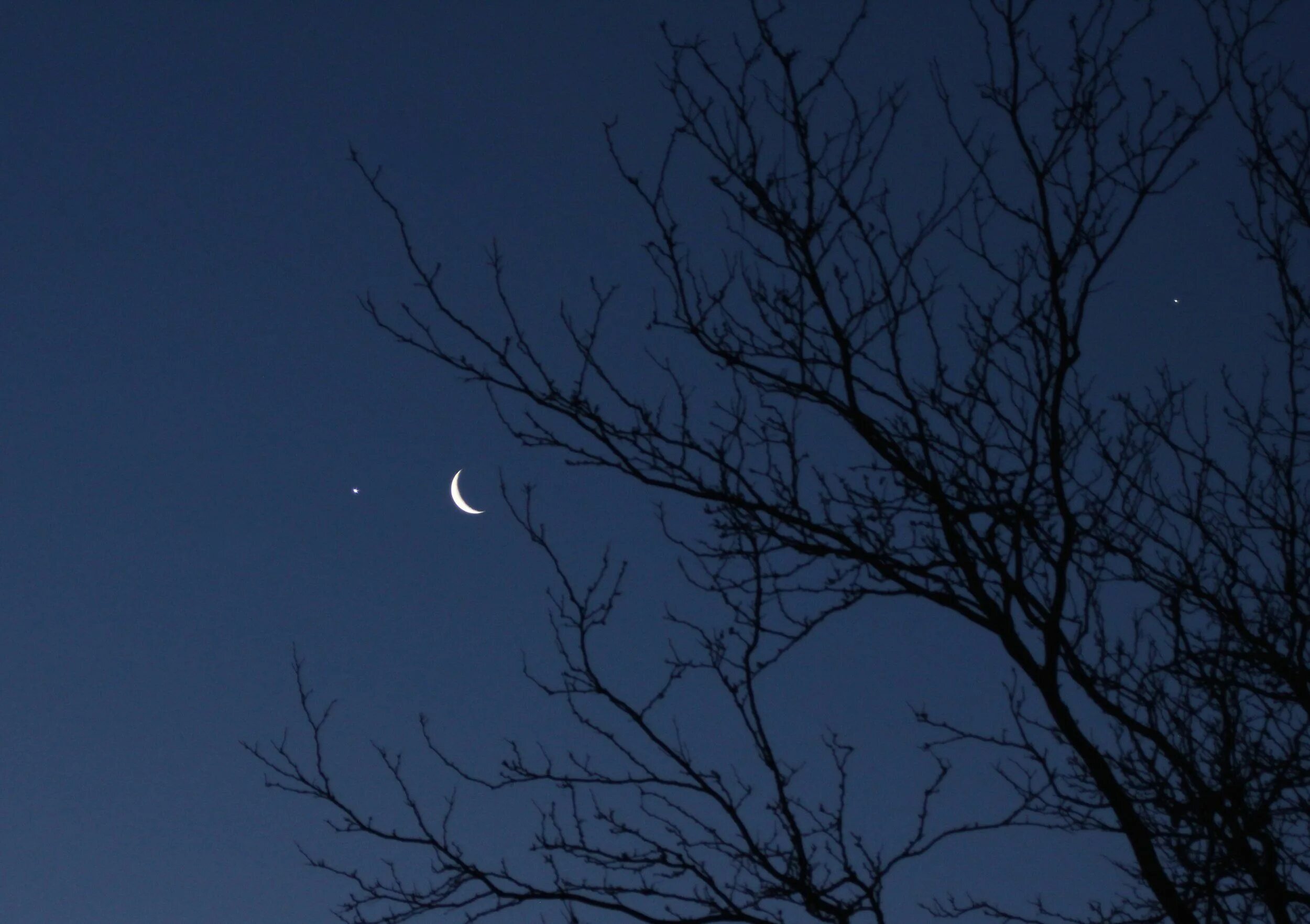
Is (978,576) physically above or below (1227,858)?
above

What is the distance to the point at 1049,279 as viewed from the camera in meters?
3.80

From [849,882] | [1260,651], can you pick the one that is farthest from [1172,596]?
[849,882]

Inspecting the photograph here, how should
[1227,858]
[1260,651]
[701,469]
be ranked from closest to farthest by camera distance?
[1227,858] < [701,469] < [1260,651]

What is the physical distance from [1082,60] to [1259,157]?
1.03 meters

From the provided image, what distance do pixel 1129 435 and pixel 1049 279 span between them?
3.60 ft

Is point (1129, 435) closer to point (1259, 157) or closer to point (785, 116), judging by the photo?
point (1259, 157)

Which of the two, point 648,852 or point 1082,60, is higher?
point 1082,60

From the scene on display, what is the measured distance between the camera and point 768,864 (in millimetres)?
3873

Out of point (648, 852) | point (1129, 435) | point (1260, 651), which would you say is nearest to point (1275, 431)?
point (1129, 435)

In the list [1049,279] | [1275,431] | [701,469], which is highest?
[1275,431]

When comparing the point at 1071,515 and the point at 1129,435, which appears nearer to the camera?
the point at 1071,515

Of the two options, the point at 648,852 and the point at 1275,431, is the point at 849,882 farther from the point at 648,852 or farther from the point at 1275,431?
the point at 1275,431

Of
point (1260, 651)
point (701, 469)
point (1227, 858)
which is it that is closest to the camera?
point (1227, 858)

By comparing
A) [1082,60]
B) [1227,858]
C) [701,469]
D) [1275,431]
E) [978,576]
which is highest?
[1082,60]
